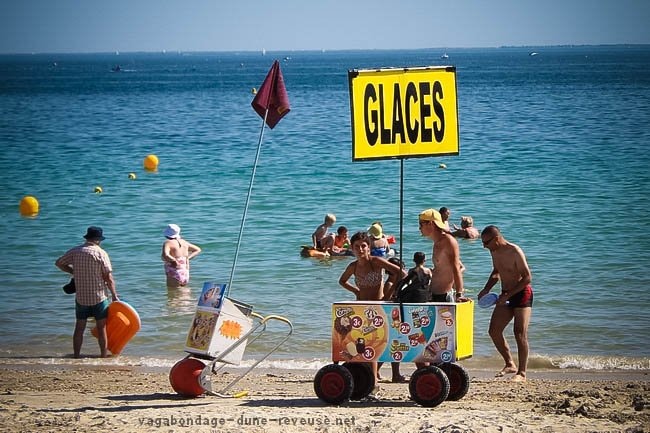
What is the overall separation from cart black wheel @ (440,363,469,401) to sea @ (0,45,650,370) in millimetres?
1388

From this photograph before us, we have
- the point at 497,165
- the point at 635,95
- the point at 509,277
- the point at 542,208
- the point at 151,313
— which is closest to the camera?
the point at 509,277

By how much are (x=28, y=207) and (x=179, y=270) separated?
385 inches

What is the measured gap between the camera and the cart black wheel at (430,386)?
8109 mm

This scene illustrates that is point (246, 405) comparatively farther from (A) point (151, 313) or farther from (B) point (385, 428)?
(A) point (151, 313)

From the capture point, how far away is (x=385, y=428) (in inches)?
287

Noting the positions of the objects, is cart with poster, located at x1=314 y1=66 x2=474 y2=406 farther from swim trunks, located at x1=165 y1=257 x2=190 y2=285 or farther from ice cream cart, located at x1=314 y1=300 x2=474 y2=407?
swim trunks, located at x1=165 y1=257 x2=190 y2=285

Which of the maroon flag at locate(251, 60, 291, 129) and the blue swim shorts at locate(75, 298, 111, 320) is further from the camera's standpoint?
the blue swim shorts at locate(75, 298, 111, 320)

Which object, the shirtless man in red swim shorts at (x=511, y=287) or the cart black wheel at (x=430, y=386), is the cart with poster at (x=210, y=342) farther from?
the shirtless man in red swim shorts at (x=511, y=287)

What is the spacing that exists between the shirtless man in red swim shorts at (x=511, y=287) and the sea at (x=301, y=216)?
93cm

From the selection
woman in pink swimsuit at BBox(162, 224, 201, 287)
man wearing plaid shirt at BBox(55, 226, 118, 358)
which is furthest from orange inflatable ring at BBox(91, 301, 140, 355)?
woman in pink swimsuit at BBox(162, 224, 201, 287)

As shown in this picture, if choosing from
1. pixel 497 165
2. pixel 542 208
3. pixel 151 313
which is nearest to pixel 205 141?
pixel 497 165

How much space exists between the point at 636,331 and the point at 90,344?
22.0 feet

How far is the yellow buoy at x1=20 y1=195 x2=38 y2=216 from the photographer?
74.5ft

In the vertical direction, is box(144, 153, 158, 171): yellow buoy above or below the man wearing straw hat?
below
